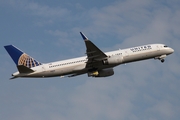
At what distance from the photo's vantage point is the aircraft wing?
52203mm

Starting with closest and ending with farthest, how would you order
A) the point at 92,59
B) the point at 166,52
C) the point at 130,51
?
1. the point at 92,59
2. the point at 130,51
3. the point at 166,52

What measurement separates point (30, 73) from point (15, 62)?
14.7 feet

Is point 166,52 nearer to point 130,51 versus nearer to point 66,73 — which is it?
point 130,51

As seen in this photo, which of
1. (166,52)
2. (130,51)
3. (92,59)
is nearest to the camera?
(92,59)

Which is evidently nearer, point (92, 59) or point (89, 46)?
point (89, 46)

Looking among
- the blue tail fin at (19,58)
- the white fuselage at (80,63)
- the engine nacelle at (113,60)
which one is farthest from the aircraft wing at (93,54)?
the blue tail fin at (19,58)

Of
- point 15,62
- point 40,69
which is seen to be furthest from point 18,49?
point 40,69

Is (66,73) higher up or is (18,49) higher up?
(18,49)

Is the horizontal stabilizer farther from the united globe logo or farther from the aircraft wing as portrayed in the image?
the aircraft wing

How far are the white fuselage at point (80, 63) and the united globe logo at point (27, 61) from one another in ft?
3.89

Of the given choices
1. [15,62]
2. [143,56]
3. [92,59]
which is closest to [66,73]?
[92,59]

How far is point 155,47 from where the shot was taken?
62.9m

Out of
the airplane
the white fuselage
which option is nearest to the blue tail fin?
the airplane

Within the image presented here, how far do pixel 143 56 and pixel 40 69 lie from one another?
20.4 m
